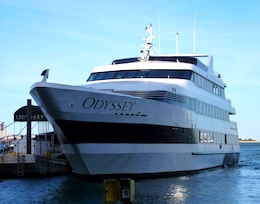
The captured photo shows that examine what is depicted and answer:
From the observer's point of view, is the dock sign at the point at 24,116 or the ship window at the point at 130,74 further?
the dock sign at the point at 24,116

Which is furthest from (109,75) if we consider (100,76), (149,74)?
(149,74)

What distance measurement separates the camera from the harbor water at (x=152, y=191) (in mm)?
17234

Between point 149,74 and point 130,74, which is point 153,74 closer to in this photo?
point 149,74

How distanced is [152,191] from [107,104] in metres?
4.29

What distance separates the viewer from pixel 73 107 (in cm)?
1830

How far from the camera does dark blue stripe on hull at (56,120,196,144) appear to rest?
737 inches

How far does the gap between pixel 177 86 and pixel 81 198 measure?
9072mm

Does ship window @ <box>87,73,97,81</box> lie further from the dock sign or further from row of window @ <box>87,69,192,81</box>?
the dock sign

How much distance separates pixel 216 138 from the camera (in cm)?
2986

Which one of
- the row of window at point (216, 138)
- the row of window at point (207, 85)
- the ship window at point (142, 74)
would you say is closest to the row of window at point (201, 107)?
the row of window at point (207, 85)

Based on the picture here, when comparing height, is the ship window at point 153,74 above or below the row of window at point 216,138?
above

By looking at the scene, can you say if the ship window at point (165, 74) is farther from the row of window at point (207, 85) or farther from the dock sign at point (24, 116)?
the dock sign at point (24, 116)

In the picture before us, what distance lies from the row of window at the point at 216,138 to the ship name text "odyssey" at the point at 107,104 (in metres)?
7.93

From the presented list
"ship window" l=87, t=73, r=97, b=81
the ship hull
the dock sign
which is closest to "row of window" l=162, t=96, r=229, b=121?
the ship hull
